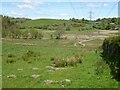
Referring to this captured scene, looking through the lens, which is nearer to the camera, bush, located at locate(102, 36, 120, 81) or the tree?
bush, located at locate(102, 36, 120, 81)

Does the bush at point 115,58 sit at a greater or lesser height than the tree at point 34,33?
lesser

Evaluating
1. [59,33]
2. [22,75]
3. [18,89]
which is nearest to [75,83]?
[18,89]

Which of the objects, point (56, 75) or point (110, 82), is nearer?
point (110, 82)

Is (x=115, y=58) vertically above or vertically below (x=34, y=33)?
below

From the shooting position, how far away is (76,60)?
2803 cm

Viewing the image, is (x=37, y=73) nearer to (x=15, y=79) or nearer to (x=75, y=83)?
(x=15, y=79)

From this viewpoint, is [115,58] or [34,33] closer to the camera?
[115,58]

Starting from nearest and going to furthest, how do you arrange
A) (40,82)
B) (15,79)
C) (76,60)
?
(40,82) < (15,79) < (76,60)

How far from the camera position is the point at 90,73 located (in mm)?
21281

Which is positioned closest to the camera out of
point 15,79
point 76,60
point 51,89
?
point 51,89

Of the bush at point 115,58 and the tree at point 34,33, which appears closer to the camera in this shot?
the bush at point 115,58

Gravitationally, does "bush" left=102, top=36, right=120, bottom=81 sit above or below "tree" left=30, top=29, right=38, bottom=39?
below

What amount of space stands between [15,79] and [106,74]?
643 centimetres

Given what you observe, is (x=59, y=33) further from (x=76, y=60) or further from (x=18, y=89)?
(x=18, y=89)
